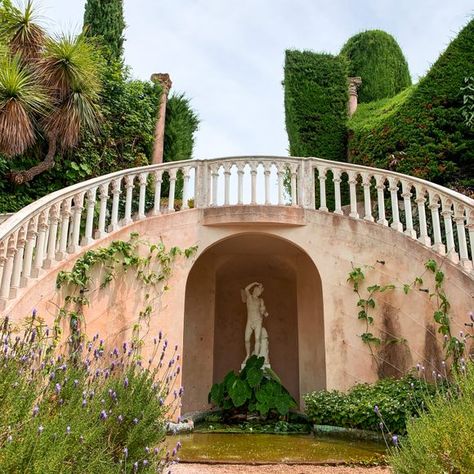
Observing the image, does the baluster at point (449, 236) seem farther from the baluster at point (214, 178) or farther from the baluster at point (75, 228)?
the baluster at point (75, 228)

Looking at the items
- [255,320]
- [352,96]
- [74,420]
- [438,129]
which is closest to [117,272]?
[255,320]

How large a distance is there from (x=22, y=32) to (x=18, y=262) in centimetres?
582

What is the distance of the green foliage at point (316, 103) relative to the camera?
12641 millimetres

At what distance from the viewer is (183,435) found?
250 inches

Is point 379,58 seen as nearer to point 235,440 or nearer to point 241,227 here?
point 241,227

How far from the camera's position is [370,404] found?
588 cm

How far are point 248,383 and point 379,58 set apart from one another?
12195mm

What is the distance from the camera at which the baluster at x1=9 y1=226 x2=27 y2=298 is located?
215 inches

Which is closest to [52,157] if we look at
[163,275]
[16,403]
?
[163,275]

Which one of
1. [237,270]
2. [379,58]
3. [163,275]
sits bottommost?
[163,275]

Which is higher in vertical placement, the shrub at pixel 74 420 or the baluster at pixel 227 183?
the baluster at pixel 227 183

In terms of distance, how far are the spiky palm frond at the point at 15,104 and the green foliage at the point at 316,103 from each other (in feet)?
21.0

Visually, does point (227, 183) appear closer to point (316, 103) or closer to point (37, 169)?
point (37, 169)

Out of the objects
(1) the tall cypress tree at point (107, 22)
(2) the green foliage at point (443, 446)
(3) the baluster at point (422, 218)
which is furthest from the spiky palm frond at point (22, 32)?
(2) the green foliage at point (443, 446)
